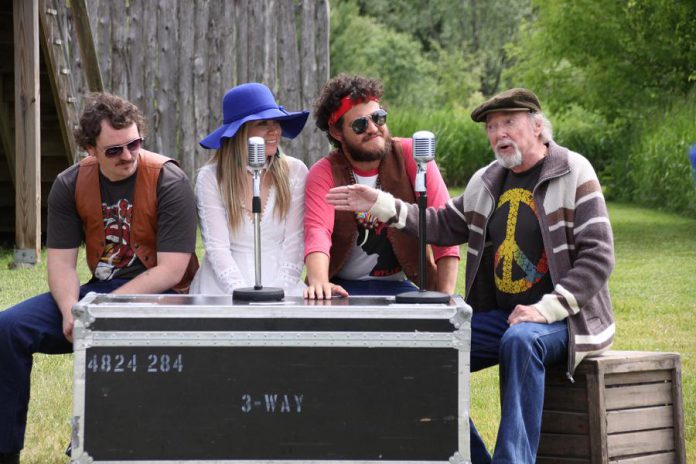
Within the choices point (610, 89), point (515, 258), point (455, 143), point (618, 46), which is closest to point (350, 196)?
point (515, 258)

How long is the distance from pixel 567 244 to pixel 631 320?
144 inches

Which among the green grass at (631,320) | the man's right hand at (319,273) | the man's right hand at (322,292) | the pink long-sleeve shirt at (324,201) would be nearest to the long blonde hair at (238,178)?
the pink long-sleeve shirt at (324,201)

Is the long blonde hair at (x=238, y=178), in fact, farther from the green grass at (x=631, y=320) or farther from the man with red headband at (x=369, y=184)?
the green grass at (x=631, y=320)

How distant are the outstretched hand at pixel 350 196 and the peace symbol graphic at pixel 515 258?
0.52 m

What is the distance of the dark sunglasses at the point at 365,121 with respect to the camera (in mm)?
4930

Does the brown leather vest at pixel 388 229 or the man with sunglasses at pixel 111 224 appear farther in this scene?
the brown leather vest at pixel 388 229

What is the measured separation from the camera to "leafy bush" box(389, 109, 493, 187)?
22922mm

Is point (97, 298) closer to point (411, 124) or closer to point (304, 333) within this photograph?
point (304, 333)

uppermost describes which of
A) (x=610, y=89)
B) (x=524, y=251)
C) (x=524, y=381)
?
(x=610, y=89)

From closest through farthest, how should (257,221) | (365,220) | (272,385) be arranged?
(272,385) < (257,221) < (365,220)

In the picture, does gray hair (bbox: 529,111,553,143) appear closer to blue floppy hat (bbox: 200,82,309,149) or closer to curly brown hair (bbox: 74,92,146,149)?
blue floppy hat (bbox: 200,82,309,149)

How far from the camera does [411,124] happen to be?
73.9 ft

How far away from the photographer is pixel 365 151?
497 cm

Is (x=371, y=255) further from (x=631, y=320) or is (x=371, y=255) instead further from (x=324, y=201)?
(x=631, y=320)
